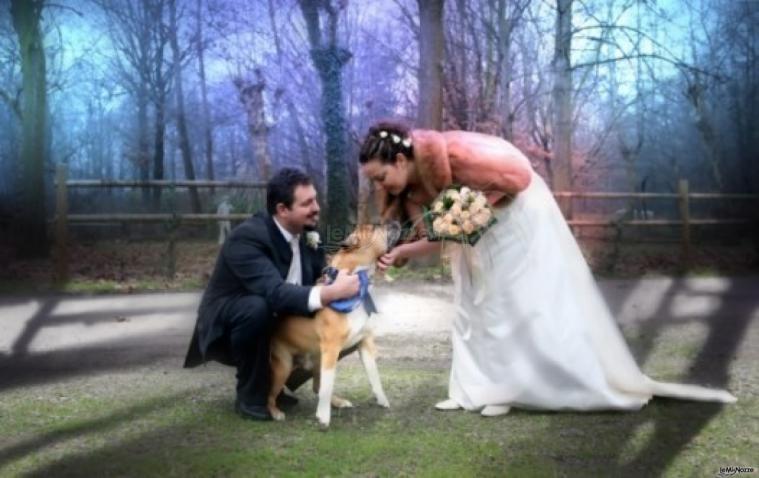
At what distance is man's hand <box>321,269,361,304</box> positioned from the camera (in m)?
2.41

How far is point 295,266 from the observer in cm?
269

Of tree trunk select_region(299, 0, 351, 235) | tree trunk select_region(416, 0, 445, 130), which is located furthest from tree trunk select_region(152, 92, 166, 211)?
tree trunk select_region(416, 0, 445, 130)

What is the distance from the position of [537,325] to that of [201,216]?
467 cm

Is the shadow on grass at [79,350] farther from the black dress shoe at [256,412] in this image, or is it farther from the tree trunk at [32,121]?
the black dress shoe at [256,412]

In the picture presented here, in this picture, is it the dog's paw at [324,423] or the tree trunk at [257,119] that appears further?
the tree trunk at [257,119]

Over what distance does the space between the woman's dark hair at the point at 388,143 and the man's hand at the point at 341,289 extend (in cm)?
44

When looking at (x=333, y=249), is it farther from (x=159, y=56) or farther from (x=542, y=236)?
(x=159, y=56)

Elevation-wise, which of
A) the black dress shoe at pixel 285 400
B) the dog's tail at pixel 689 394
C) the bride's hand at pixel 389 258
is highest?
the bride's hand at pixel 389 258

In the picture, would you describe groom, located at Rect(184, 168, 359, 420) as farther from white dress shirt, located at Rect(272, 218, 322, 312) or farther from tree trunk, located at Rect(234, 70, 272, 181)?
tree trunk, located at Rect(234, 70, 272, 181)

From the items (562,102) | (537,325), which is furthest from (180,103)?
(537,325)

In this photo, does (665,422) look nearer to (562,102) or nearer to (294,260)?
(294,260)

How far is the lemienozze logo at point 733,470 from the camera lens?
6.81 feet

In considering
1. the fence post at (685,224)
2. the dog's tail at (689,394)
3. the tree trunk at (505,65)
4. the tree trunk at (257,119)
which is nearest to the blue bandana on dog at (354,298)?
the dog's tail at (689,394)

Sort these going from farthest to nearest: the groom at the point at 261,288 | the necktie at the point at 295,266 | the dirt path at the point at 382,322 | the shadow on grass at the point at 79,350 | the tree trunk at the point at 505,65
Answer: the tree trunk at the point at 505,65, the dirt path at the point at 382,322, the shadow on grass at the point at 79,350, the necktie at the point at 295,266, the groom at the point at 261,288
